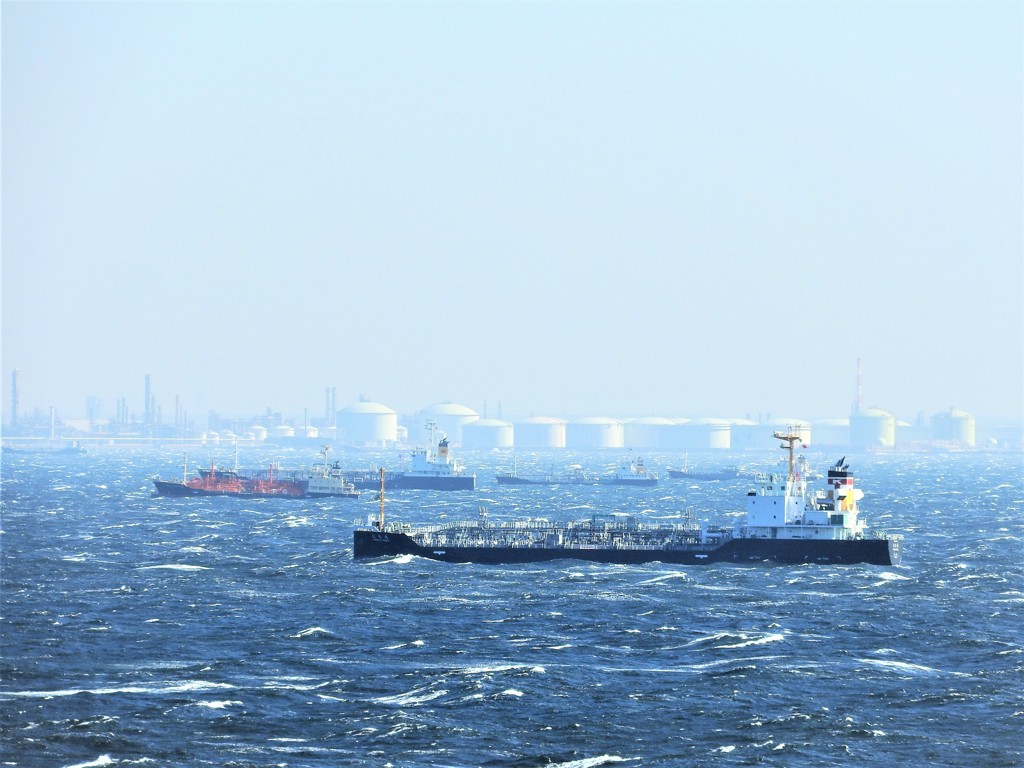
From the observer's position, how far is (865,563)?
11569 centimetres

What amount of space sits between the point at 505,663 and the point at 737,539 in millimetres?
45976

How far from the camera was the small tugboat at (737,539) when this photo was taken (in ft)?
381

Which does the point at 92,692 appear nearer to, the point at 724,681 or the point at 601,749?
the point at 601,749

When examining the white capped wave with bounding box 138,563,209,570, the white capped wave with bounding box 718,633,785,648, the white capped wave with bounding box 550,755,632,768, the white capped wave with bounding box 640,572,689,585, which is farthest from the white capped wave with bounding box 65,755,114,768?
the white capped wave with bounding box 138,563,209,570

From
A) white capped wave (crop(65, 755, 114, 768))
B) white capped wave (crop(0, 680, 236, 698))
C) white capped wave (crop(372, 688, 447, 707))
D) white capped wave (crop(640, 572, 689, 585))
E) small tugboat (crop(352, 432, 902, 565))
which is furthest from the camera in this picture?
small tugboat (crop(352, 432, 902, 565))

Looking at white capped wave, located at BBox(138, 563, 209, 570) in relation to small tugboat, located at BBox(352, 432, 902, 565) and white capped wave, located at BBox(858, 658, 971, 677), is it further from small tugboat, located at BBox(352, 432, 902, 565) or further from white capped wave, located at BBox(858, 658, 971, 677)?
white capped wave, located at BBox(858, 658, 971, 677)

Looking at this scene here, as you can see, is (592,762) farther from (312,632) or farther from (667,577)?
(667,577)

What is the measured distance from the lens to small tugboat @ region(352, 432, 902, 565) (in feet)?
381

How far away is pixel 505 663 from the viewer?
246 feet

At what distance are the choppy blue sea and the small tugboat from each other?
211 cm

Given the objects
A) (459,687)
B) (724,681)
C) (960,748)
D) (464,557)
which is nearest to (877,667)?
(724,681)

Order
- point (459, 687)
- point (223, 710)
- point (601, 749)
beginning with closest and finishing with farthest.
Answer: point (601, 749) → point (223, 710) → point (459, 687)

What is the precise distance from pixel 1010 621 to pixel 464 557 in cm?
4517

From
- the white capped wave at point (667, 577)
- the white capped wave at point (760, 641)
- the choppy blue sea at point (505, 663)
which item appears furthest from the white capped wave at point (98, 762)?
the white capped wave at point (667, 577)
